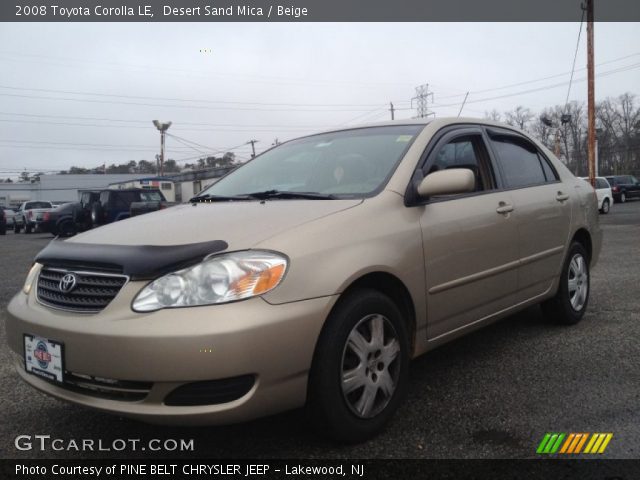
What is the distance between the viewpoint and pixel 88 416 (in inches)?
113

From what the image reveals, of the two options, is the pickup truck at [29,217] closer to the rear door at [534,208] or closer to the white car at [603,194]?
the white car at [603,194]

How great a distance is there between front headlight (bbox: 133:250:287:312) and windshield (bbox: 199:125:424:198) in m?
0.81

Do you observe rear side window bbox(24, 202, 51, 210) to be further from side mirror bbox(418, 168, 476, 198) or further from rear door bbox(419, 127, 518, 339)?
side mirror bbox(418, 168, 476, 198)

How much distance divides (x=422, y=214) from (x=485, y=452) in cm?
120

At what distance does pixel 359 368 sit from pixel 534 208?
2.08 meters

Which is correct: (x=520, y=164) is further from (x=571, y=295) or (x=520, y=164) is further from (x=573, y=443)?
(x=573, y=443)

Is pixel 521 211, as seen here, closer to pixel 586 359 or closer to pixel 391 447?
pixel 586 359

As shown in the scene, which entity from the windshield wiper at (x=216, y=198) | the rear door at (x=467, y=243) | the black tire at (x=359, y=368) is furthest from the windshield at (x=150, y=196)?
the black tire at (x=359, y=368)

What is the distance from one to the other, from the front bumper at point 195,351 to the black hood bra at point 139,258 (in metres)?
0.08

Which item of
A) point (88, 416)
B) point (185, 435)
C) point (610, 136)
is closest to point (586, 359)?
point (185, 435)

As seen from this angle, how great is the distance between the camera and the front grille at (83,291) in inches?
85.9

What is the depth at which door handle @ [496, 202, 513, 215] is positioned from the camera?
341cm

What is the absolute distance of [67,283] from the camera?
2307mm

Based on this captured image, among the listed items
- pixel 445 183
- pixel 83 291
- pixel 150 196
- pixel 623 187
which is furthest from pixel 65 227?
pixel 623 187
